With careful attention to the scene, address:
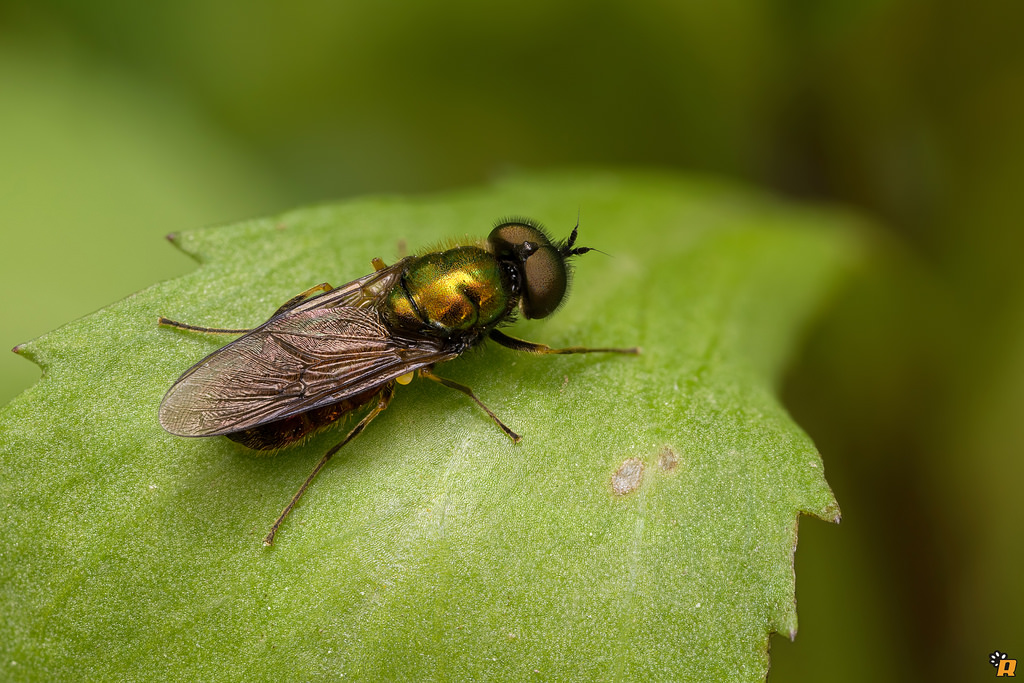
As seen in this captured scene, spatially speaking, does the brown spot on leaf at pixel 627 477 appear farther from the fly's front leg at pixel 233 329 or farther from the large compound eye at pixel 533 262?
the fly's front leg at pixel 233 329

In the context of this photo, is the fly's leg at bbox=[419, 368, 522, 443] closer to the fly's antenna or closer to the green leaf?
the green leaf

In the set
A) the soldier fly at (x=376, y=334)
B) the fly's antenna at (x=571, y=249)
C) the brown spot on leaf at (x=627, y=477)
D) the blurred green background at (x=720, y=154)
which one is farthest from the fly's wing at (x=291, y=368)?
the blurred green background at (x=720, y=154)

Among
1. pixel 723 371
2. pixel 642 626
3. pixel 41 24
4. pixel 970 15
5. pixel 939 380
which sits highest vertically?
pixel 970 15

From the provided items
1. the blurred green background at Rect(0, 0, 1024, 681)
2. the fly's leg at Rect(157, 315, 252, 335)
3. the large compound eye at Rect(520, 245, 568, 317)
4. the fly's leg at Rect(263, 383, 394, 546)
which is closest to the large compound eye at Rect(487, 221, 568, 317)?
the large compound eye at Rect(520, 245, 568, 317)

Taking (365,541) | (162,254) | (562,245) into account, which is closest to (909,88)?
(562,245)

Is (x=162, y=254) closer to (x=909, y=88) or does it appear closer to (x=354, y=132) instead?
(x=354, y=132)
